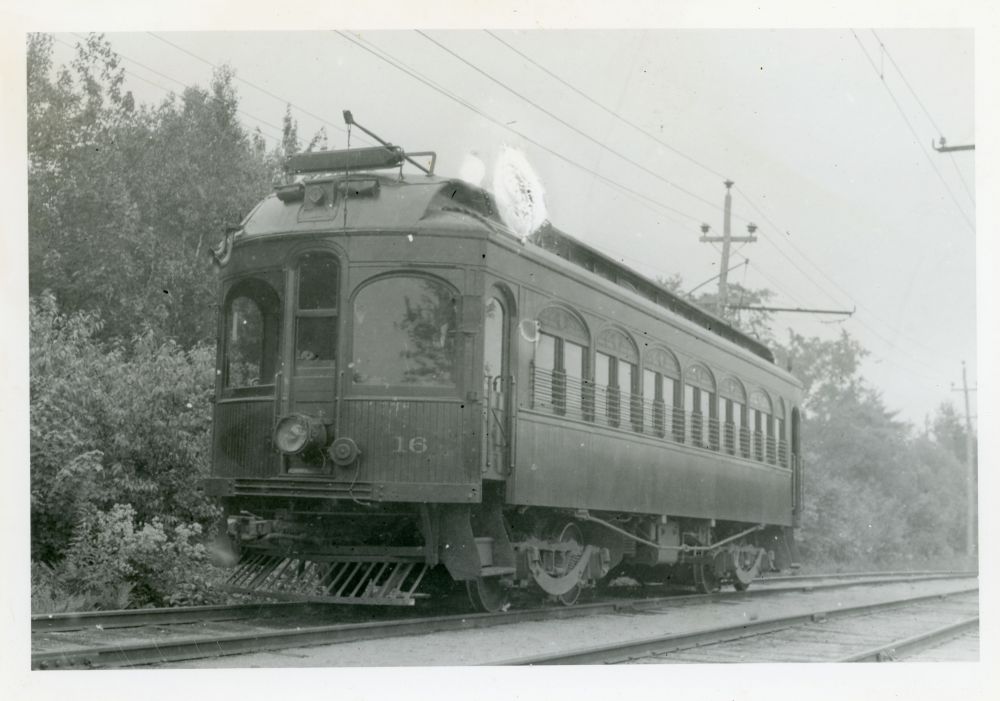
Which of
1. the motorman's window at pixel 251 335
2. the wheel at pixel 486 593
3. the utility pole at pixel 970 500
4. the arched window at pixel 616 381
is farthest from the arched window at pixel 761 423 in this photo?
the utility pole at pixel 970 500

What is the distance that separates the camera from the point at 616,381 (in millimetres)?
11781

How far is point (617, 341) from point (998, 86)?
190 inches

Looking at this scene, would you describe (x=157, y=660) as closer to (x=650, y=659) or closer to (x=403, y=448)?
(x=403, y=448)

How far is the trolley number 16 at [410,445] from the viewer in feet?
30.0

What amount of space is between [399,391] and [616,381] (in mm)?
3256

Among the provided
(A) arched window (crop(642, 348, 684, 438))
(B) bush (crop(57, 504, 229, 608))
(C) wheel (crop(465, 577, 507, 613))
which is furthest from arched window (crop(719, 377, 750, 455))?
(B) bush (crop(57, 504, 229, 608))

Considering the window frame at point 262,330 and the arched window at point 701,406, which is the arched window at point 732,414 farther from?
the window frame at point 262,330

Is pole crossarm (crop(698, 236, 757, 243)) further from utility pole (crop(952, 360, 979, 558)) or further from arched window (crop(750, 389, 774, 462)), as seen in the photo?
utility pole (crop(952, 360, 979, 558))

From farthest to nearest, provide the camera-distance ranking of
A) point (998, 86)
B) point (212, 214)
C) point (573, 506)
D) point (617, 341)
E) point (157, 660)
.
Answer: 1. point (212, 214)
2. point (617, 341)
3. point (573, 506)
4. point (998, 86)
5. point (157, 660)

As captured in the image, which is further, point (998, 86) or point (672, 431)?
point (672, 431)

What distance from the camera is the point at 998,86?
796cm

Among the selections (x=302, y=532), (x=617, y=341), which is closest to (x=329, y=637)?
(x=302, y=532)

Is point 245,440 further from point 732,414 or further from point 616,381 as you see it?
point 732,414

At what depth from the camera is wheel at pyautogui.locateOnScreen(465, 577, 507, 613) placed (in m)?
9.92
